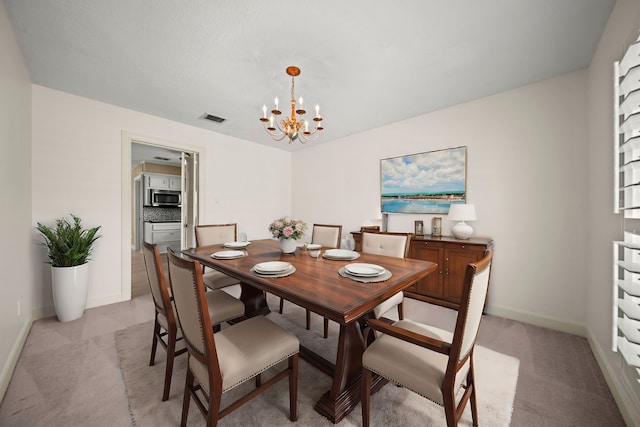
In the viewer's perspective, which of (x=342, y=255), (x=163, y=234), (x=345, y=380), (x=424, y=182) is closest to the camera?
(x=345, y=380)

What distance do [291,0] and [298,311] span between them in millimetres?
2888

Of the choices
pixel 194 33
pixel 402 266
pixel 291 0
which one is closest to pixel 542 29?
pixel 291 0

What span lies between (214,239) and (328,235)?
4.80 feet

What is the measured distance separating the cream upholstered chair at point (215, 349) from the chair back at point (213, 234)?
176cm

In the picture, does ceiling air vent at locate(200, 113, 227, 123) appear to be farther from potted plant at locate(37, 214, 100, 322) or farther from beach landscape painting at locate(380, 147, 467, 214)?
beach landscape painting at locate(380, 147, 467, 214)

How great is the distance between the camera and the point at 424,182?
3475 mm

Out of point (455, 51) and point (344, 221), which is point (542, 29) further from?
point (344, 221)

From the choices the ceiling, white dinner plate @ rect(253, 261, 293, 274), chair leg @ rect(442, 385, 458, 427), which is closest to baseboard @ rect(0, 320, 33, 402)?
white dinner plate @ rect(253, 261, 293, 274)

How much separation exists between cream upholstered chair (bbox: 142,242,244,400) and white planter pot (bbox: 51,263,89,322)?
1.61m

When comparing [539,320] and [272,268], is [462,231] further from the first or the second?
[272,268]

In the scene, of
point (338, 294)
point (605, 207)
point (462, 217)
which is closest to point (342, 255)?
point (338, 294)

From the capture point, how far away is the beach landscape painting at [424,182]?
10.4 feet

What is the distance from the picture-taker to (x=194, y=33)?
1.91 m

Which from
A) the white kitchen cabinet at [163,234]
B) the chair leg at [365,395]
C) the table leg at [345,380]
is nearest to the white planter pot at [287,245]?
the table leg at [345,380]
